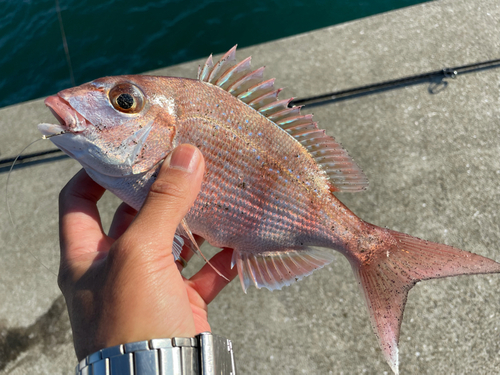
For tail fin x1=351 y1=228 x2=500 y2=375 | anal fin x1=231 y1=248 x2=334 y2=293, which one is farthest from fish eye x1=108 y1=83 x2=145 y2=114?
tail fin x1=351 y1=228 x2=500 y2=375

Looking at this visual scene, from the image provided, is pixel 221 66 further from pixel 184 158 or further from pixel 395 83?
pixel 395 83

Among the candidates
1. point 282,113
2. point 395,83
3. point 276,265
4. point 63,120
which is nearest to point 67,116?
point 63,120

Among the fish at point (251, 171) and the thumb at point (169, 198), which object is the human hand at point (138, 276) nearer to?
the thumb at point (169, 198)

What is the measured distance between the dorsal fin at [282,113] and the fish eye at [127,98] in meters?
0.39

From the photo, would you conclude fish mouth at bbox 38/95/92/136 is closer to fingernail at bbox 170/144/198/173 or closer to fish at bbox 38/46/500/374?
fish at bbox 38/46/500/374

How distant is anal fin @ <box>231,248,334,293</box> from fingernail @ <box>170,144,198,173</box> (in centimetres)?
70

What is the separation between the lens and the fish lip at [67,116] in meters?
1.40

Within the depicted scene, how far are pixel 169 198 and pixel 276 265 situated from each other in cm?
87

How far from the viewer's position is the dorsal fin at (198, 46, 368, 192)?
1767 mm

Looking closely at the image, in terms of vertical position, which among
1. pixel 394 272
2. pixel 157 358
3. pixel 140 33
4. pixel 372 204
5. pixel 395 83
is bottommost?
pixel 157 358

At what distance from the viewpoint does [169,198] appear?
1.42m

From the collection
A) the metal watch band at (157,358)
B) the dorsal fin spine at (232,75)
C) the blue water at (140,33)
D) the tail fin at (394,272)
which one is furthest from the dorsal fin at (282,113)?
the blue water at (140,33)

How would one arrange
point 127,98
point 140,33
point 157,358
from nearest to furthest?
point 157,358 < point 127,98 < point 140,33

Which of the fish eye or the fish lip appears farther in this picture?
the fish eye
